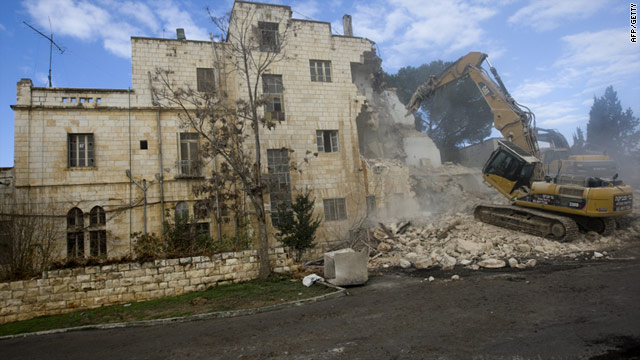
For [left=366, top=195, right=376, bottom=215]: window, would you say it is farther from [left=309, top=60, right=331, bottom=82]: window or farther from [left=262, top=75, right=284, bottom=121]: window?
[left=309, top=60, right=331, bottom=82]: window

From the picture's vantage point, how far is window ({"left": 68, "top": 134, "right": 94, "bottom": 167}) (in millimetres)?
15516

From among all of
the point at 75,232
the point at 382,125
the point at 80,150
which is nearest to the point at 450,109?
the point at 382,125

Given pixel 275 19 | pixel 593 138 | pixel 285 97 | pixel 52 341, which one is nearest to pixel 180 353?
pixel 52 341

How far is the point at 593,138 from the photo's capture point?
43.1 metres

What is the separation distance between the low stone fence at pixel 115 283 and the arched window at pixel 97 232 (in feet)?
19.7

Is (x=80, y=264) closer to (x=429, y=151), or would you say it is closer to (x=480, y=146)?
(x=429, y=151)

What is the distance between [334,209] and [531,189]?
28.8ft

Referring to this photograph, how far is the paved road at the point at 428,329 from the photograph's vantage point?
5.14 meters

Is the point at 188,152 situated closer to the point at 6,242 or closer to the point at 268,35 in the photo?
the point at 268,35

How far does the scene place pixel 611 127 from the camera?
42.1m

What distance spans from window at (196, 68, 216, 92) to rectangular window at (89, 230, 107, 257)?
782 centimetres

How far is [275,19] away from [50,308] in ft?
51.7

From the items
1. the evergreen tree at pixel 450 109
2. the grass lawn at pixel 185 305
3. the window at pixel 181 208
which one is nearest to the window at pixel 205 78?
the window at pixel 181 208

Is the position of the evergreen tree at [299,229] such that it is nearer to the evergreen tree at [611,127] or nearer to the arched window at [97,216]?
the arched window at [97,216]
